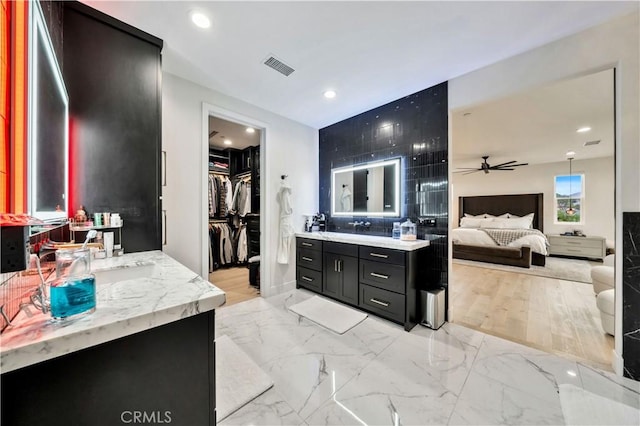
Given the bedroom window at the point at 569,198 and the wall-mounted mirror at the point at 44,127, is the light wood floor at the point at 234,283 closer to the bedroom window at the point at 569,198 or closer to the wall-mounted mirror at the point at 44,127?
the wall-mounted mirror at the point at 44,127

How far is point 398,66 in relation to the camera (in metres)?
2.21

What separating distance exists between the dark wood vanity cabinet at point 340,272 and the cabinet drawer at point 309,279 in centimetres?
9

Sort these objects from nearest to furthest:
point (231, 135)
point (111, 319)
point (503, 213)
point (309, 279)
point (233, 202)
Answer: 1. point (111, 319)
2. point (309, 279)
3. point (231, 135)
4. point (233, 202)
5. point (503, 213)

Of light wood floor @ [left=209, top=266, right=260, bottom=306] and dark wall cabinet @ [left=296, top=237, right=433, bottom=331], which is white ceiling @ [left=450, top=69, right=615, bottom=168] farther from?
light wood floor @ [left=209, top=266, right=260, bottom=306]

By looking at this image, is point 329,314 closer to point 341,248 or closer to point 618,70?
point 341,248

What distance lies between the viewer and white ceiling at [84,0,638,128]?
158cm

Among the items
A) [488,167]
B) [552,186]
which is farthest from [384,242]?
[552,186]

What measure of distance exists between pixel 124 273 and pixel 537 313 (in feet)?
13.1

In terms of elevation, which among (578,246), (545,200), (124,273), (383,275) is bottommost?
(578,246)

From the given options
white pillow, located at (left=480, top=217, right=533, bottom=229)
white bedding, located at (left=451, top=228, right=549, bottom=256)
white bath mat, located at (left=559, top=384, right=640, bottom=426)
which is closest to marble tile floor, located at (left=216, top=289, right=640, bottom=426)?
white bath mat, located at (left=559, top=384, right=640, bottom=426)

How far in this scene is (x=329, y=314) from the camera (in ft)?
8.50

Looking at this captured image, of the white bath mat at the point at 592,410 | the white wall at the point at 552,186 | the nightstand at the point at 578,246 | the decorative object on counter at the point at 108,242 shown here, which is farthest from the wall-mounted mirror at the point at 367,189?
the nightstand at the point at 578,246

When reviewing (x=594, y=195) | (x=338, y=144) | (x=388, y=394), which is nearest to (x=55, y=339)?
(x=388, y=394)

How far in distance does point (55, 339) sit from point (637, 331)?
122 inches
